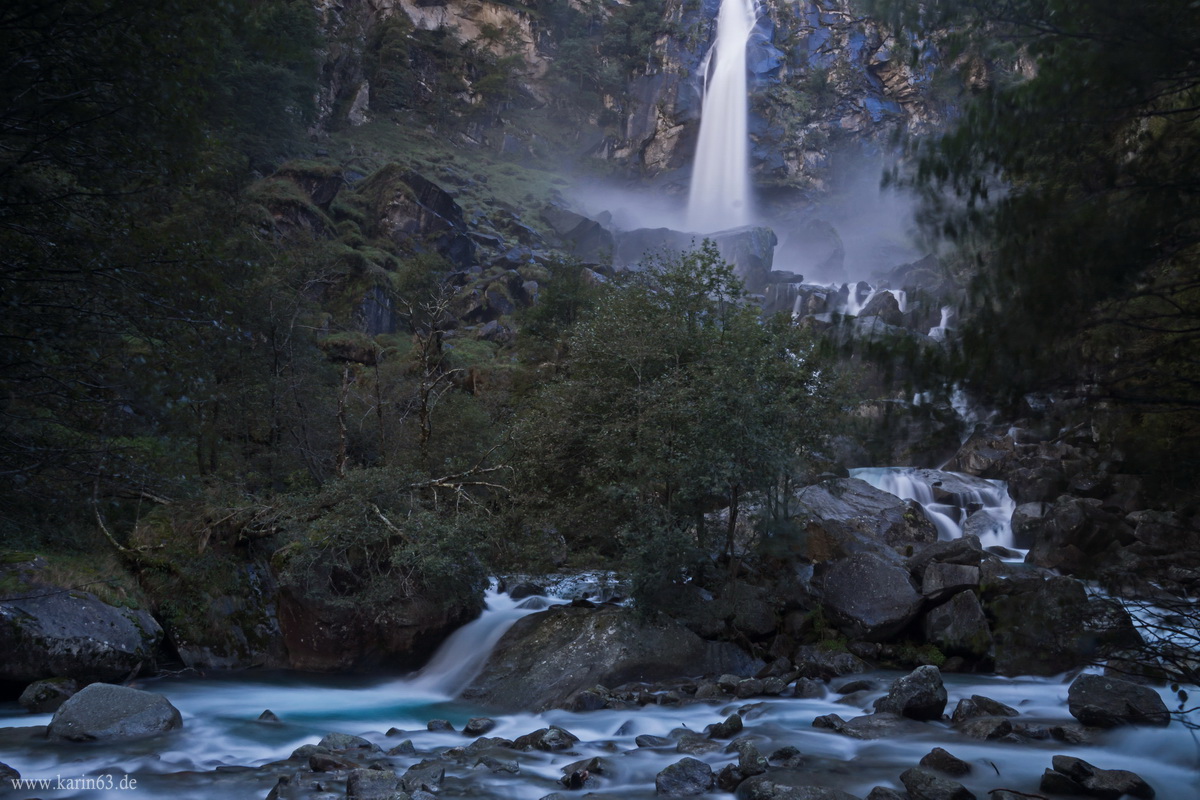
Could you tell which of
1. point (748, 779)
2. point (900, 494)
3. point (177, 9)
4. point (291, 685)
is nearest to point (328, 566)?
point (291, 685)

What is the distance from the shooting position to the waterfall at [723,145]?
84.4m

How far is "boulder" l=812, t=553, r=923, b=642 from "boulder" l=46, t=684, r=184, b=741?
38.0 feet

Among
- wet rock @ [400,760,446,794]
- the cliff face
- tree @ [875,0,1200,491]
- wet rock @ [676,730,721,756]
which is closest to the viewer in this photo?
tree @ [875,0,1200,491]

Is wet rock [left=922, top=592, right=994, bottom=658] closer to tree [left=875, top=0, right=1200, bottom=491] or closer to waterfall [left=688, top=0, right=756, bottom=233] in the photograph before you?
tree [left=875, top=0, right=1200, bottom=491]

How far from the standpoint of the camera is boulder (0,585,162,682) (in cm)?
1157

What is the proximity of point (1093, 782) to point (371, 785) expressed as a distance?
24.7 ft

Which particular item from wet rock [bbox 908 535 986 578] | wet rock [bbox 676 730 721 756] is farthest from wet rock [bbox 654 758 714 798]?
wet rock [bbox 908 535 986 578]

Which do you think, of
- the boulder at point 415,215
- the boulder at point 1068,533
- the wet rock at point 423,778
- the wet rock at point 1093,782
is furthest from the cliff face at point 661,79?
the wet rock at point 1093,782

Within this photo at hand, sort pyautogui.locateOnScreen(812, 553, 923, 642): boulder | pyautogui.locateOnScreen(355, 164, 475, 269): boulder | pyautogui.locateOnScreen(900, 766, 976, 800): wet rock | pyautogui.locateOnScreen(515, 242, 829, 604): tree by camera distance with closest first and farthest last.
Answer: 1. pyautogui.locateOnScreen(900, 766, 976, 800): wet rock
2. pyautogui.locateOnScreen(515, 242, 829, 604): tree
3. pyautogui.locateOnScreen(812, 553, 923, 642): boulder
4. pyautogui.locateOnScreen(355, 164, 475, 269): boulder

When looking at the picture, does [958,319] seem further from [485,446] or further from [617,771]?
[485,446]

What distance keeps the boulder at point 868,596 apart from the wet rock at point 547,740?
6.68m

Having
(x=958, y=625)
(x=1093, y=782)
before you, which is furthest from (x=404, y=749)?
(x=958, y=625)

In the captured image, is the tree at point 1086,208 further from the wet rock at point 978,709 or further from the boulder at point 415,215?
the boulder at point 415,215

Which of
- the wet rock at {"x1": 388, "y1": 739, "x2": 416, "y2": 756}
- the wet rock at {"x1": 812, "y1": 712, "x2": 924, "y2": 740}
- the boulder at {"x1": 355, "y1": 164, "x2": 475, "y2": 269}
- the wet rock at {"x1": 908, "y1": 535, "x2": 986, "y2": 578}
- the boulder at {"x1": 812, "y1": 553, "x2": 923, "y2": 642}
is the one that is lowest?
the wet rock at {"x1": 388, "y1": 739, "x2": 416, "y2": 756}
